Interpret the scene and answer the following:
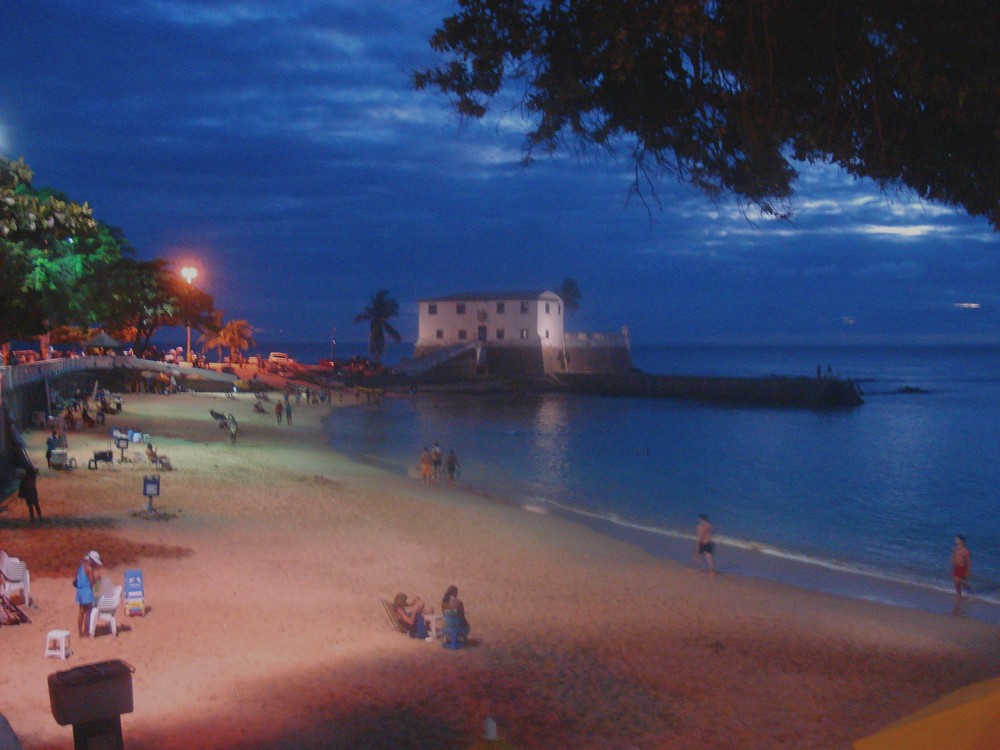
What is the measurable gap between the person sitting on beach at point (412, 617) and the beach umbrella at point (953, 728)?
281 inches

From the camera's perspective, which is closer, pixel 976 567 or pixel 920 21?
pixel 920 21

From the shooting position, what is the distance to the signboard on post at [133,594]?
10.5m

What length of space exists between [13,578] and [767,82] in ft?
34.5

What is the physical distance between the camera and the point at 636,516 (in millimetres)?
24188

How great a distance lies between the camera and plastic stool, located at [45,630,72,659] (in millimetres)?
8906

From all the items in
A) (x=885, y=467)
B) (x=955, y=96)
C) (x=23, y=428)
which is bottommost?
(x=885, y=467)

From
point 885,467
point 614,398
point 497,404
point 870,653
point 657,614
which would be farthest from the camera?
point 614,398

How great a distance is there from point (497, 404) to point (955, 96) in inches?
2358

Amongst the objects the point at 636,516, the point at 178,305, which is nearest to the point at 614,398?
the point at 178,305

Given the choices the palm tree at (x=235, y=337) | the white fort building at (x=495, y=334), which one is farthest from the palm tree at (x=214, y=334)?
the white fort building at (x=495, y=334)

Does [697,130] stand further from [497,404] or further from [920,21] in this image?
[497,404]

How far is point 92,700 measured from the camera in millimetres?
4277

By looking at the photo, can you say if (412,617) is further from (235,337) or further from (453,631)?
(235,337)

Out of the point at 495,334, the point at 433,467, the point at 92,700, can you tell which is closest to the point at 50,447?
the point at 433,467
